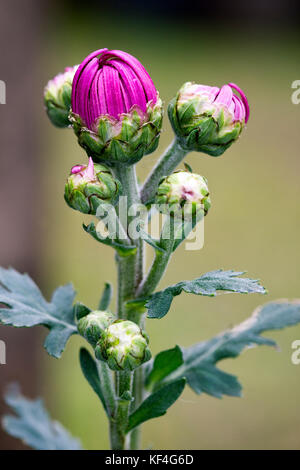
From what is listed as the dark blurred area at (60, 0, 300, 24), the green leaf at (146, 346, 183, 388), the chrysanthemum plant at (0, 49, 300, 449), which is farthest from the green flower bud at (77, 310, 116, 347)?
the dark blurred area at (60, 0, 300, 24)

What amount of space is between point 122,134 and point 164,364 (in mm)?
356

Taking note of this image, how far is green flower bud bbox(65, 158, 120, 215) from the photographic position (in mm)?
785

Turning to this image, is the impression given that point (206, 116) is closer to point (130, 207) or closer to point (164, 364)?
point (130, 207)

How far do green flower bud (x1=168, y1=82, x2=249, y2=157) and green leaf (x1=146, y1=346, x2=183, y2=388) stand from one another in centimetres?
30

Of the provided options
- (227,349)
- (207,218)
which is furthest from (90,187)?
(207,218)

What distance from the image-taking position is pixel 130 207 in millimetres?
836

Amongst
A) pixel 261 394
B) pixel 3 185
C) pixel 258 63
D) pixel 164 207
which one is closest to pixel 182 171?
pixel 164 207

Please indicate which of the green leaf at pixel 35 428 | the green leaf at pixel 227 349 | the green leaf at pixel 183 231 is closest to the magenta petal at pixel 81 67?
the green leaf at pixel 183 231

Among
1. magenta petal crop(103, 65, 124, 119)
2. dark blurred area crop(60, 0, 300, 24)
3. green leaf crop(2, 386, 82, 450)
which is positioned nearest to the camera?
magenta petal crop(103, 65, 124, 119)

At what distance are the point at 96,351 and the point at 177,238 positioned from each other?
19 cm

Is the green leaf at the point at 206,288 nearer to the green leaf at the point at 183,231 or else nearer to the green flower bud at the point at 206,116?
the green leaf at the point at 183,231

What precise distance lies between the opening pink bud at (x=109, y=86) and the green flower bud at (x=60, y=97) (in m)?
0.18

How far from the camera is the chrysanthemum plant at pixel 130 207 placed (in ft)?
2.49

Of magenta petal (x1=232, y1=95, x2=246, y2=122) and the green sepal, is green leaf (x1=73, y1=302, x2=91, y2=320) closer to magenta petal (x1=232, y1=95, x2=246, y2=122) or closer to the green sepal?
the green sepal
